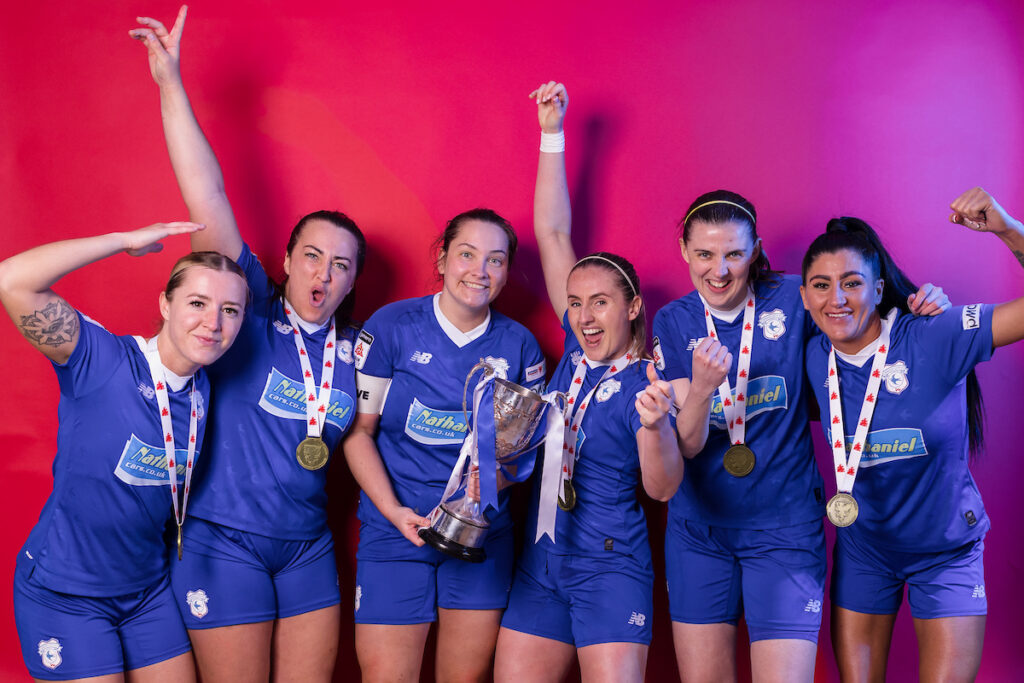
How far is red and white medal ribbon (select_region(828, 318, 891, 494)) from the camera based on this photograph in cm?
230

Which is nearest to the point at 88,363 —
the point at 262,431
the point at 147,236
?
the point at 147,236

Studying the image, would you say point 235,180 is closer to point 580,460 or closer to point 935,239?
point 580,460

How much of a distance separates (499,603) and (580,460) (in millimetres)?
556

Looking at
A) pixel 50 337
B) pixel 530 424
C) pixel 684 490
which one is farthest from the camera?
pixel 684 490

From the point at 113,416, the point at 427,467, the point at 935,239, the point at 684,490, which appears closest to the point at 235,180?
the point at 113,416

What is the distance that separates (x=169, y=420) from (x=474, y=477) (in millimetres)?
879

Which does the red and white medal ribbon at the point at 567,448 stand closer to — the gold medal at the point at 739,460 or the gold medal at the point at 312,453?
the gold medal at the point at 739,460

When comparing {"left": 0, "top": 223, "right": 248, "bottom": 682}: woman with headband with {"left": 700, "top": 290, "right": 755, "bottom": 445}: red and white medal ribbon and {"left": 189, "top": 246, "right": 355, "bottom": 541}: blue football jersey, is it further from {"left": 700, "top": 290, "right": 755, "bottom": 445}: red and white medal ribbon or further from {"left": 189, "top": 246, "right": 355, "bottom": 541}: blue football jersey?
{"left": 700, "top": 290, "right": 755, "bottom": 445}: red and white medal ribbon

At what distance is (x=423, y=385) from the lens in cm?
254

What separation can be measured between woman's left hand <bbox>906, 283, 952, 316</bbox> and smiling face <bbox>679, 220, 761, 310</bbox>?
49 cm

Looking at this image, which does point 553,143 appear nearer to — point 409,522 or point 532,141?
point 532,141

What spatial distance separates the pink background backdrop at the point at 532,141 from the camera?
2934mm

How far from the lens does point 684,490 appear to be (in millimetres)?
2498

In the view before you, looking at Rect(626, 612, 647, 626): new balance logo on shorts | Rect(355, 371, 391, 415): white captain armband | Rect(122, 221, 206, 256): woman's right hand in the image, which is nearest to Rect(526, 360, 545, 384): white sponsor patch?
Rect(355, 371, 391, 415): white captain armband
